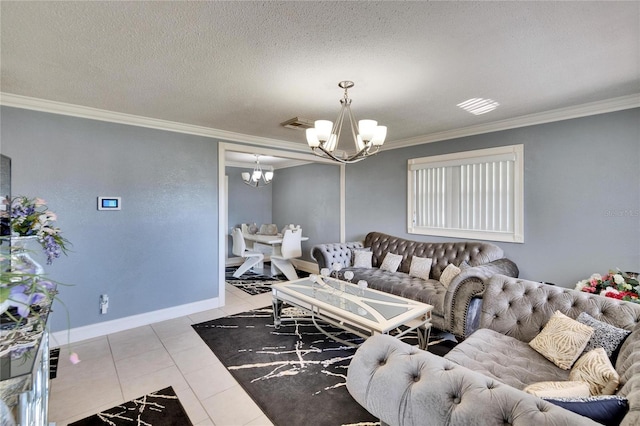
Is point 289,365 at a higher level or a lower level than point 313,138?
lower

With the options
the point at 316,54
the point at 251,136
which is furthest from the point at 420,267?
the point at 251,136

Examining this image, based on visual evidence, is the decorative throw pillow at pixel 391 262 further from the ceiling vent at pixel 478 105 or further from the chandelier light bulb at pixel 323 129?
the chandelier light bulb at pixel 323 129

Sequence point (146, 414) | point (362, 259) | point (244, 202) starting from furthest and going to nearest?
point (244, 202) → point (362, 259) → point (146, 414)

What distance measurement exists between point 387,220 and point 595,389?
3589 mm

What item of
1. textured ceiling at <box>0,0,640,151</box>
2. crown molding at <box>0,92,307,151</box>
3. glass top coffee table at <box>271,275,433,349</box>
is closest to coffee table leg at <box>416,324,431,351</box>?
glass top coffee table at <box>271,275,433,349</box>

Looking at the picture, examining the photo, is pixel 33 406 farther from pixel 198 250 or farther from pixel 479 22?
pixel 198 250

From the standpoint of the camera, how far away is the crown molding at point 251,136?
279cm

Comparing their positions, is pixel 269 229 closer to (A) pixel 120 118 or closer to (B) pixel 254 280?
(B) pixel 254 280

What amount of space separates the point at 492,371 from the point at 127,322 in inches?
146

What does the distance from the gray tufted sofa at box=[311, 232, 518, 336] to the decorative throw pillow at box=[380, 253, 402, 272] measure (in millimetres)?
69

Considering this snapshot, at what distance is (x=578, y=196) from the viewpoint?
10.1ft

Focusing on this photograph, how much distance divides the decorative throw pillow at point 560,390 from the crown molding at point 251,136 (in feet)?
9.73

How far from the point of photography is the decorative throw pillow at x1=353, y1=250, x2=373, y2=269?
14.5 feet

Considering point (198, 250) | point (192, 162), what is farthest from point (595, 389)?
point (192, 162)
